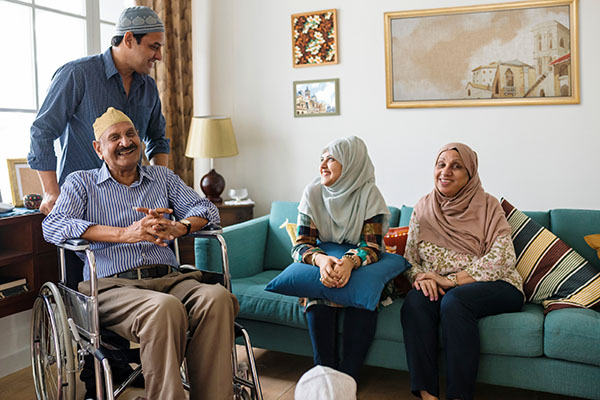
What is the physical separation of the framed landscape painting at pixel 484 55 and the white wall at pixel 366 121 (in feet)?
0.19

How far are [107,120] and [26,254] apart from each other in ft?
2.94

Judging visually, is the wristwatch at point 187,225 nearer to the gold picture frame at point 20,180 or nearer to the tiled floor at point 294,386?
the tiled floor at point 294,386

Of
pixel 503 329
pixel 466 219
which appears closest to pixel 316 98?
pixel 466 219

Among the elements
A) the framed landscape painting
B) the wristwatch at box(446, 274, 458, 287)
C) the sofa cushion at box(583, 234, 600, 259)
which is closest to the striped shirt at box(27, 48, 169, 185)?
the wristwatch at box(446, 274, 458, 287)

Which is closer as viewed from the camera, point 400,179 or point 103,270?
point 103,270

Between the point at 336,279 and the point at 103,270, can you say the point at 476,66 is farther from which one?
the point at 103,270

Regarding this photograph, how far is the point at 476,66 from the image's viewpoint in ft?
11.2

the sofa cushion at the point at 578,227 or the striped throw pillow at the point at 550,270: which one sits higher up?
the sofa cushion at the point at 578,227

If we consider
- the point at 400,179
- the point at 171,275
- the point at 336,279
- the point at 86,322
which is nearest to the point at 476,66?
the point at 400,179

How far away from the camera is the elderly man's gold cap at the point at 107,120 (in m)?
2.27

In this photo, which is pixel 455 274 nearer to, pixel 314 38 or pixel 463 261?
pixel 463 261

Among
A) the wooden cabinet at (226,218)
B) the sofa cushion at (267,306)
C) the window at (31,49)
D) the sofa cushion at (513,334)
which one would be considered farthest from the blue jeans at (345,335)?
the window at (31,49)

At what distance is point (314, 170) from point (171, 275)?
1863 millimetres

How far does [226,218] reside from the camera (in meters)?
3.85
